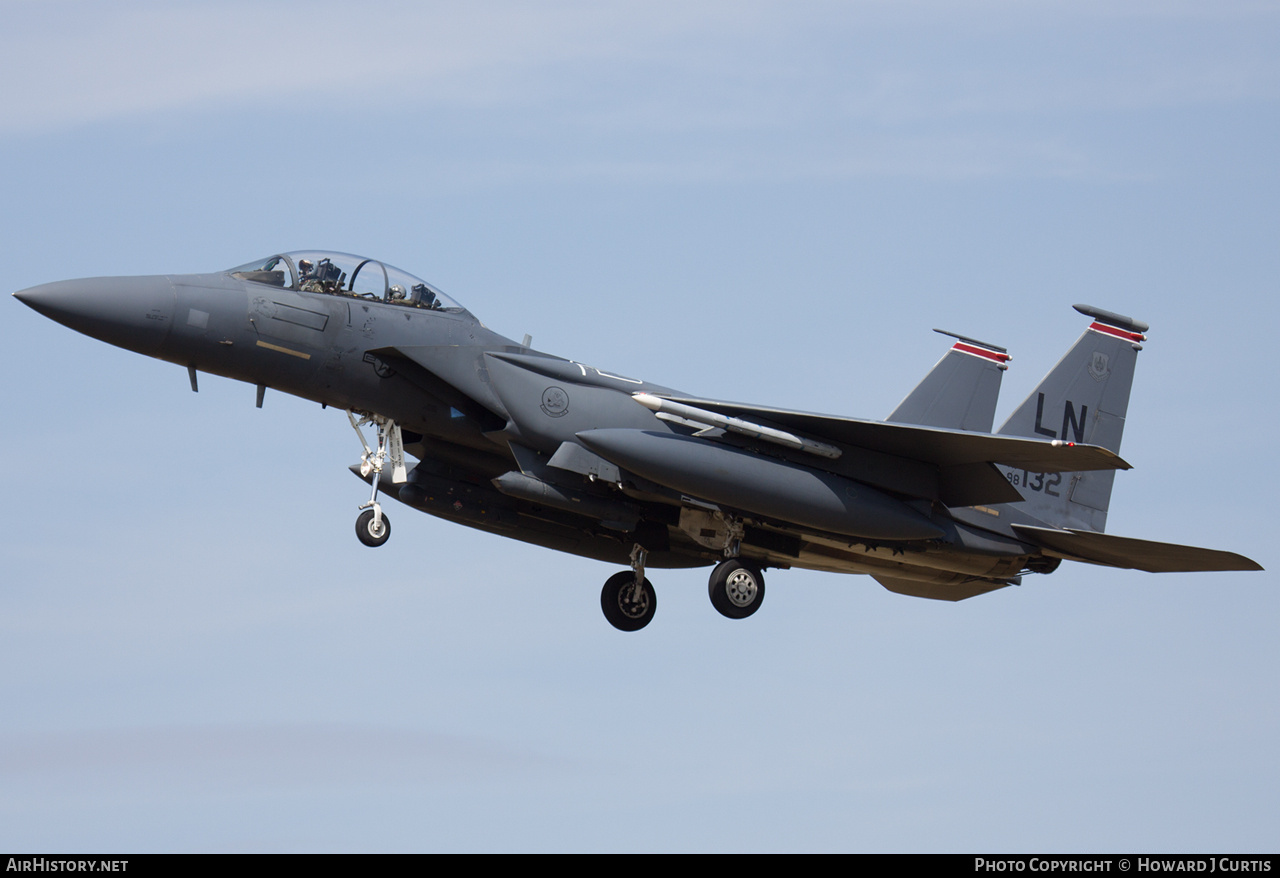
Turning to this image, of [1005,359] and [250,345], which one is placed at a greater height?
[1005,359]

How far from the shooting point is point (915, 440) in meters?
17.1

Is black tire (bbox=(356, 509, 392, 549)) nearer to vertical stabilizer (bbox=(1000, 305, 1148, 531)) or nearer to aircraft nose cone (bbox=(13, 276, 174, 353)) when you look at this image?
aircraft nose cone (bbox=(13, 276, 174, 353))

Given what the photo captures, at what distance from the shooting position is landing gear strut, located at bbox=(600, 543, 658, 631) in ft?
63.2

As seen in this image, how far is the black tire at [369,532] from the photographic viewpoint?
54.4ft

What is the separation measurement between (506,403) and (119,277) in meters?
4.37

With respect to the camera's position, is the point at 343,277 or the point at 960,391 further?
the point at 960,391

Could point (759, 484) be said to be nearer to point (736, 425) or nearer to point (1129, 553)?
point (736, 425)

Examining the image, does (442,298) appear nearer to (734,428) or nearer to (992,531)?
(734,428)

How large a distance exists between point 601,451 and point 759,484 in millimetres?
1805

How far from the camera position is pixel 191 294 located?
1616 centimetres

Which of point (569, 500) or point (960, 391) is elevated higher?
point (960, 391)

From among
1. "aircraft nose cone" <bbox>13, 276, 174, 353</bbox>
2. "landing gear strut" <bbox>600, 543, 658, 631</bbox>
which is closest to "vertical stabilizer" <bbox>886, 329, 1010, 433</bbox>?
"landing gear strut" <bbox>600, 543, 658, 631</bbox>

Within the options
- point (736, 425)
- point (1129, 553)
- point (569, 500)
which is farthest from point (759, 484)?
point (1129, 553)
